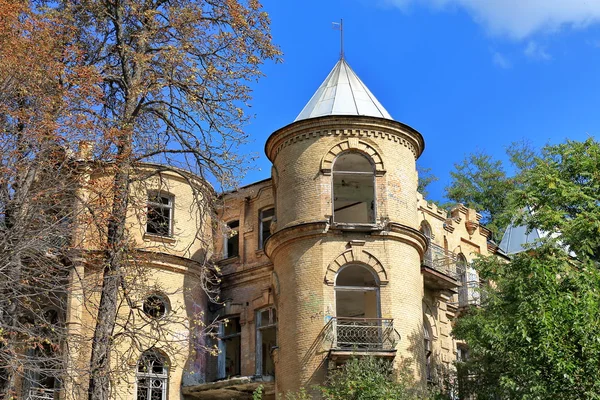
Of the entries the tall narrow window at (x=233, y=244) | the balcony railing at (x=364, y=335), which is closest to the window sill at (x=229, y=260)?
the tall narrow window at (x=233, y=244)

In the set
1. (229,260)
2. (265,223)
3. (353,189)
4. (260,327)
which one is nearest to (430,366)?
(260,327)

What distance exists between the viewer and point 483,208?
4844 centimetres

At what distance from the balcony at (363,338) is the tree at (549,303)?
2612 mm

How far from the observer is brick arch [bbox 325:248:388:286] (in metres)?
26.7

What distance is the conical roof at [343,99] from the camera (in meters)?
29.0

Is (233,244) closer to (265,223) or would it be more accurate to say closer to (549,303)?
(265,223)

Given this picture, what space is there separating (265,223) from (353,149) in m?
5.30

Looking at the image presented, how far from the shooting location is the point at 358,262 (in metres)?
26.9

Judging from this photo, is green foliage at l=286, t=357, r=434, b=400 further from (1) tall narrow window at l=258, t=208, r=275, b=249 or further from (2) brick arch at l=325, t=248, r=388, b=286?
(1) tall narrow window at l=258, t=208, r=275, b=249

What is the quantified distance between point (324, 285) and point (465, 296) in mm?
10427

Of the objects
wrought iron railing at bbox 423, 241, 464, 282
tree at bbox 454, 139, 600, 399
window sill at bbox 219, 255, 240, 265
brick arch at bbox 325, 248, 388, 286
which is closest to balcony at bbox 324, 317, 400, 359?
brick arch at bbox 325, 248, 388, 286

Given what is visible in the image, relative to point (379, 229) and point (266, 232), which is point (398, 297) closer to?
point (379, 229)

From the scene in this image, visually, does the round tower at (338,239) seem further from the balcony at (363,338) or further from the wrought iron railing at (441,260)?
the wrought iron railing at (441,260)

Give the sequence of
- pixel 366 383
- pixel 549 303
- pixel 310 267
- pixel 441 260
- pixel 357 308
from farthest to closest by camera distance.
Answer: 1. pixel 357 308
2. pixel 441 260
3. pixel 310 267
4. pixel 366 383
5. pixel 549 303
